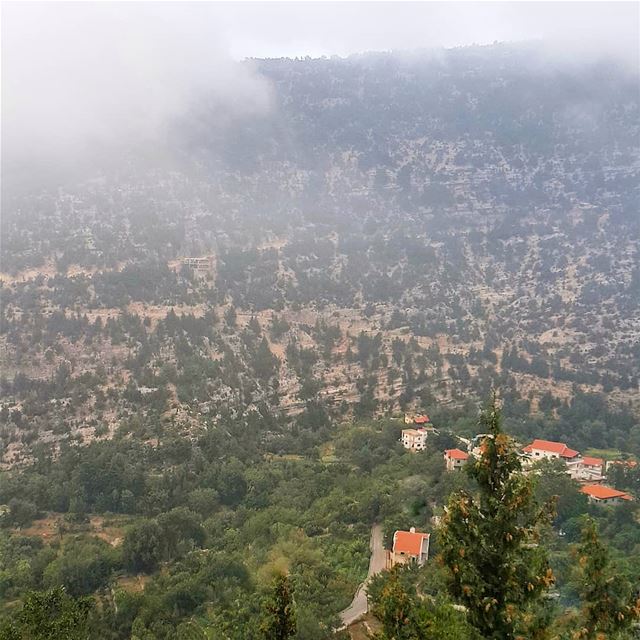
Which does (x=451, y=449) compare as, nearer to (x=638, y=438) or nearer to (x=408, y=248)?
(x=638, y=438)

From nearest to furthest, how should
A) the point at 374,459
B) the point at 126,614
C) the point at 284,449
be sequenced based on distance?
the point at 126,614 < the point at 374,459 < the point at 284,449

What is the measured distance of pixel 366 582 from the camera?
72.5 ft

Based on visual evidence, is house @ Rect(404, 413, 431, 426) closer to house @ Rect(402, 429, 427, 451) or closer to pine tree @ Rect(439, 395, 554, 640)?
house @ Rect(402, 429, 427, 451)

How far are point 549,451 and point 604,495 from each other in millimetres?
7344

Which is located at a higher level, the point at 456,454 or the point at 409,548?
the point at 409,548

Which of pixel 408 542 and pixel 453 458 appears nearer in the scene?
pixel 408 542

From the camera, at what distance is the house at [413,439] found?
37.8m

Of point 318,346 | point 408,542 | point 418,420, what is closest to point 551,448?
point 418,420

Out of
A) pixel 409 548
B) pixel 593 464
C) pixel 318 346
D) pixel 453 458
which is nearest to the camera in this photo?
pixel 409 548

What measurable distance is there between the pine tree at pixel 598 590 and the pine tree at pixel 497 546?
3.64ft

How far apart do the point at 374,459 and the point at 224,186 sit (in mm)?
41181

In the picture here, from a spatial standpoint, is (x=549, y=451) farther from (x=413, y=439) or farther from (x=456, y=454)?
(x=413, y=439)

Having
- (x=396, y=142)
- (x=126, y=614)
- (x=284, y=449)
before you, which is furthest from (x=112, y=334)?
(x=396, y=142)

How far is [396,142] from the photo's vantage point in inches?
3031
